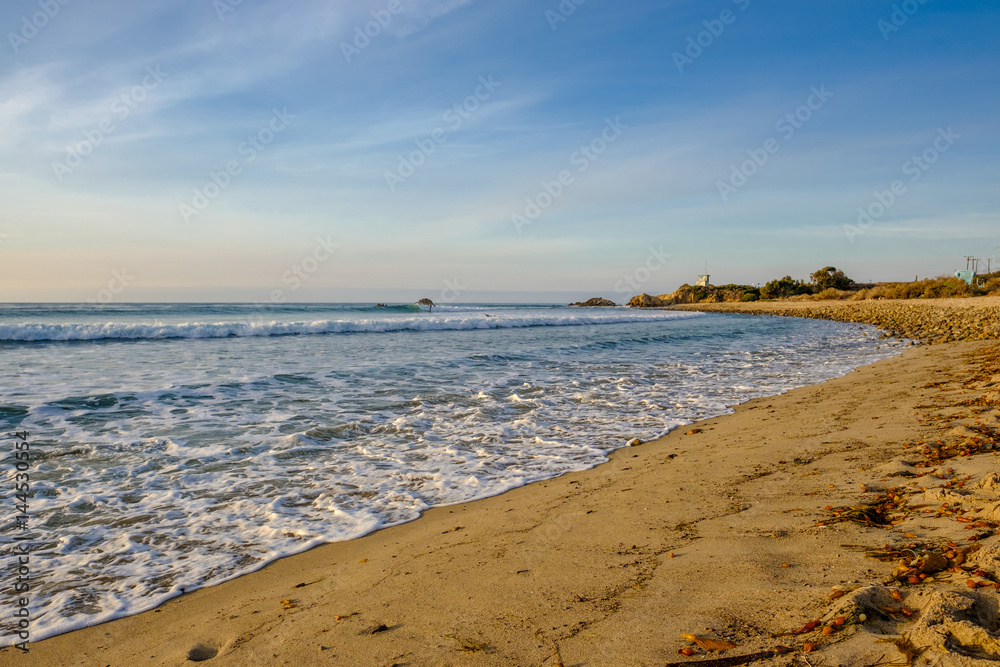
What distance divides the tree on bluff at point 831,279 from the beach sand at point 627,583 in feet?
257

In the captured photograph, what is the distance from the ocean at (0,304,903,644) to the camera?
3.29 metres

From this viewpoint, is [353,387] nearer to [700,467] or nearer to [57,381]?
[57,381]

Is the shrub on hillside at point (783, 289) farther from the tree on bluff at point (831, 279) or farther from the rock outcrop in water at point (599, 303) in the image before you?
the rock outcrop in water at point (599, 303)

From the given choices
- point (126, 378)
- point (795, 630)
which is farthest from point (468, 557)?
point (126, 378)

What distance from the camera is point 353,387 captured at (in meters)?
9.21

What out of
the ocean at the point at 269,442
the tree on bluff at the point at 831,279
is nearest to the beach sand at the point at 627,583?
the ocean at the point at 269,442

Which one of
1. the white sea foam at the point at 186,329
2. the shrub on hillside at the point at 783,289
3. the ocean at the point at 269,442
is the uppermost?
the shrub on hillside at the point at 783,289

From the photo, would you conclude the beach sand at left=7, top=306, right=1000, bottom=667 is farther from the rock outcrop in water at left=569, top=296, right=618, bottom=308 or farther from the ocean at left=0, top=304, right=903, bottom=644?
the rock outcrop in water at left=569, top=296, right=618, bottom=308

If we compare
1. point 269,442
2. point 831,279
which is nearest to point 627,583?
point 269,442

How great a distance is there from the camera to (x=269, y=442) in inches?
225

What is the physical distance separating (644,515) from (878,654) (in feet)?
6.00

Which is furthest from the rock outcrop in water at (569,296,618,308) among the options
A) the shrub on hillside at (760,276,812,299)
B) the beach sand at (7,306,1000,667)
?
the beach sand at (7,306,1000,667)

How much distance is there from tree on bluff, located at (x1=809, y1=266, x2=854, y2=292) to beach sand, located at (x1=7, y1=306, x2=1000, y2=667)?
7843cm

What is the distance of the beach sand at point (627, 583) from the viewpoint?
76.4 inches
